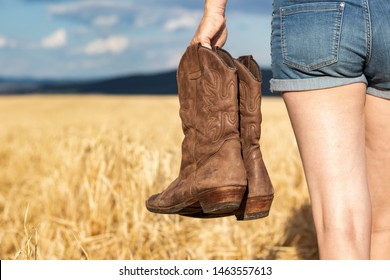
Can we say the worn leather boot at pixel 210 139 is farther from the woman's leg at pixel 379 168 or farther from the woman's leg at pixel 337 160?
the woman's leg at pixel 379 168

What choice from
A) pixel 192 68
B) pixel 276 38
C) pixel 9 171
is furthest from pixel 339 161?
pixel 9 171

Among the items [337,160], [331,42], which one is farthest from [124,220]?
[331,42]

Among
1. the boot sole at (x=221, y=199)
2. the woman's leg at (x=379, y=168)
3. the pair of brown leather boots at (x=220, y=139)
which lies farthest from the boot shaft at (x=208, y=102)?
the woman's leg at (x=379, y=168)

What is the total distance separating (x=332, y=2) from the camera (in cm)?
202

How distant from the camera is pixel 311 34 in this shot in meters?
2.05

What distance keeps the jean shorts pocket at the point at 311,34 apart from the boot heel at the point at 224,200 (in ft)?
1.64

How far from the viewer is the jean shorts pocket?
2.02 meters

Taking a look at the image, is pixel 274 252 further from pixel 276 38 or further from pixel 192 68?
pixel 276 38

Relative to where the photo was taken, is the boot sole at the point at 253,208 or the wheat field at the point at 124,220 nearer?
the boot sole at the point at 253,208

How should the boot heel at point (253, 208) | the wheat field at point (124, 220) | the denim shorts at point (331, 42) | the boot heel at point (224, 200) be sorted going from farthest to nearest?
the wheat field at point (124, 220)
the boot heel at point (253, 208)
the boot heel at point (224, 200)
the denim shorts at point (331, 42)

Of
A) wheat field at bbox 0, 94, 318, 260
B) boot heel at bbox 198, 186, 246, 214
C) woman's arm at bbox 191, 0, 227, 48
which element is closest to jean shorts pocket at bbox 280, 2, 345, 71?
woman's arm at bbox 191, 0, 227, 48

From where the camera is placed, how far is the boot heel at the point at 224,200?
2.29 meters

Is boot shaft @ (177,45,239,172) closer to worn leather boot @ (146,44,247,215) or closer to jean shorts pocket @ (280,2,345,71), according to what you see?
worn leather boot @ (146,44,247,215)
